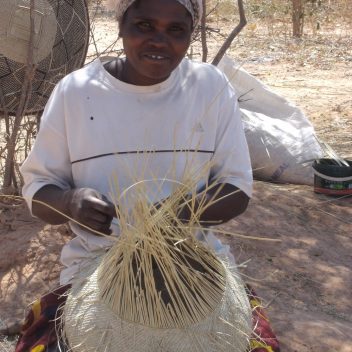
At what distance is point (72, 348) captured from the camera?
155cm

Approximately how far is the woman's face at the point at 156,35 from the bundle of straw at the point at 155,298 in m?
0.42

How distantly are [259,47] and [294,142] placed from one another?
5317mm

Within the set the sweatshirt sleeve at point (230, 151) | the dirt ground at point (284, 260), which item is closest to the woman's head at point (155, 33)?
the sweatshirt sleeve at point (230, 151)

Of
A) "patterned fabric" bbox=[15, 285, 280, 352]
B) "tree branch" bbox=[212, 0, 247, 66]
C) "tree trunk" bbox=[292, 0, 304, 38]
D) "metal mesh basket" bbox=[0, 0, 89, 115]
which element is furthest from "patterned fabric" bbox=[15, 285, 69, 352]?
"tree trunk" bbox=[292, 0, 304, 38]

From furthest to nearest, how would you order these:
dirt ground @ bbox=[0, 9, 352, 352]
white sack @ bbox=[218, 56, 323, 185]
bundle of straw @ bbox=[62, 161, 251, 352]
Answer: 1. white sack @ bbox=[218, 56, 323, 185]
2. dirt ground @ bbox=[0, 9, 352, 352]
3. bundle of straw @ bbox=[62, 161, 251, 352]

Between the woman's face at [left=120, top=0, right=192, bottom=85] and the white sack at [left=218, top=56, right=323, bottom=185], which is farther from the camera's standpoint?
the white sack at [left=218, top=56, right=323, bottom=185]

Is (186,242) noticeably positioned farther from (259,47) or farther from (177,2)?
(259,47)

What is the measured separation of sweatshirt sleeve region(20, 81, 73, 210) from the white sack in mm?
2744

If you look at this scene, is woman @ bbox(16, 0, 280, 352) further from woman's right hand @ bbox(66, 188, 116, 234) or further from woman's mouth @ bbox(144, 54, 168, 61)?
woman's right hand @ bbox(66, 188, 116, 234)

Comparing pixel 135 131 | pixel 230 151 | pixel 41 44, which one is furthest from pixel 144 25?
pixel 41 44

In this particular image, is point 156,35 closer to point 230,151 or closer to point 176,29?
point 176,29

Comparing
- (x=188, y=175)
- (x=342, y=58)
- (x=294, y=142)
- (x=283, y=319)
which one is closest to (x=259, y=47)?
(x=342, y=58)

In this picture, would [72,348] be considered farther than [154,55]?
No

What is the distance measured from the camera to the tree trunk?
34.0 ft
